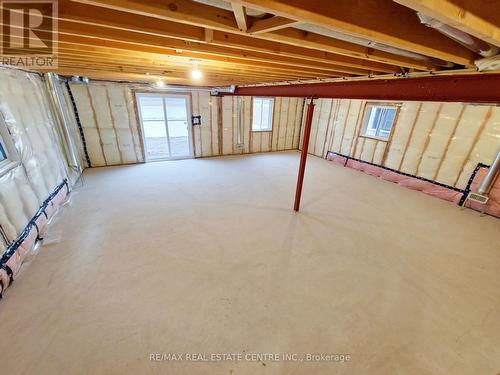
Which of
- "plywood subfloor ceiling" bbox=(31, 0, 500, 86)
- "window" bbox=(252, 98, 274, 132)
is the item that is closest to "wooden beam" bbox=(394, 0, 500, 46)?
"plywood subfloor ceiling" bbox=(31, 0, 500, 86)

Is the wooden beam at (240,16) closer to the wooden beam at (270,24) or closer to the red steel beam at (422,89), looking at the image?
the wooden beam at (270,24)

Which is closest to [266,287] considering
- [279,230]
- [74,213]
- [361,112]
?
[279,230]

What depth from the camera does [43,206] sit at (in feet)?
9.84

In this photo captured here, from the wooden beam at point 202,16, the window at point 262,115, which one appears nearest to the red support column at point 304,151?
the wooden beam at point 202,16

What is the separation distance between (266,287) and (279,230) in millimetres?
1092

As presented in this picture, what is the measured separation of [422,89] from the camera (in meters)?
1.96

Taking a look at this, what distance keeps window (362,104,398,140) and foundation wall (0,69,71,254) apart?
289 inches

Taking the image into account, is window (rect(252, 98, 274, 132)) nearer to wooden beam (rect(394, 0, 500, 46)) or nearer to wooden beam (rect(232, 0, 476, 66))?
wooden beam (rect(232, 0, 476, 66))

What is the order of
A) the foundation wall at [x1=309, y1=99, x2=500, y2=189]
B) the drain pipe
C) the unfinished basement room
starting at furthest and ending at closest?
the foundation wall at [x1=309, y1=99, x2=500, y2=189], the drain pipe, the unfinished basement room

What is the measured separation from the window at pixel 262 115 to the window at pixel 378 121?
10.1ft

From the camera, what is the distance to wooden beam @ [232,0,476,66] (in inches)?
32.4

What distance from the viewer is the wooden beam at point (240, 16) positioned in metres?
0.91

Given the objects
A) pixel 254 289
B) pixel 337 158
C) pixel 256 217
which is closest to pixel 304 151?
pixel 256 217

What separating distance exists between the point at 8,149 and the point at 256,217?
3477 mm
